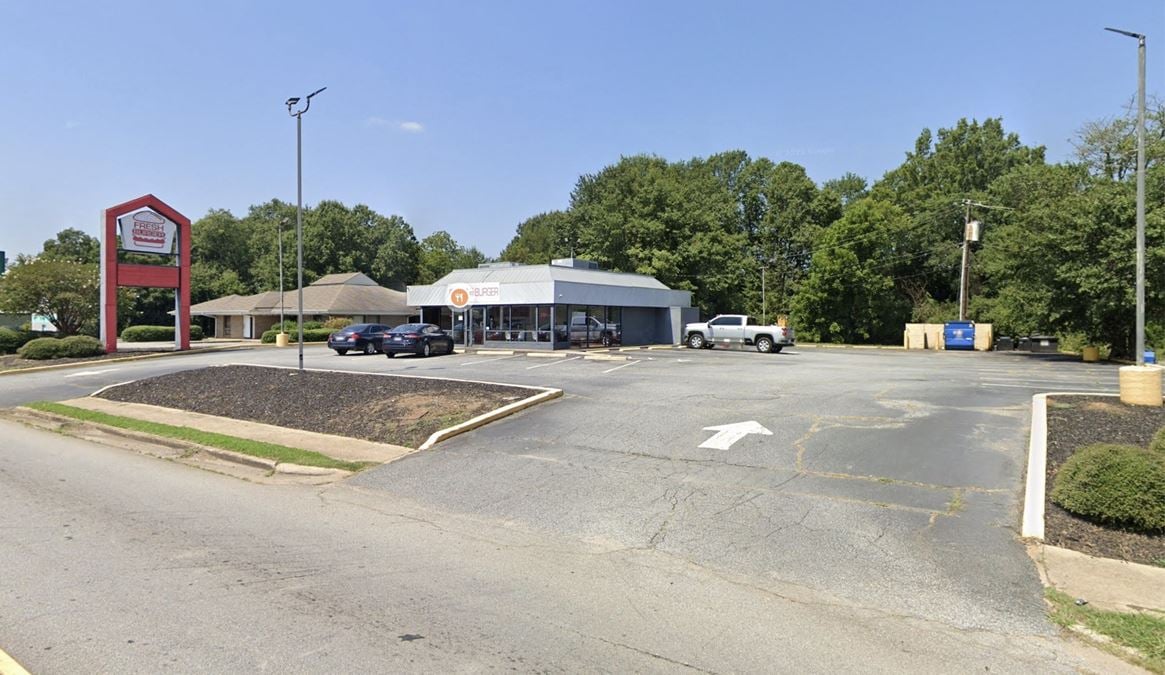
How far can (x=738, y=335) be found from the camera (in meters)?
35.4

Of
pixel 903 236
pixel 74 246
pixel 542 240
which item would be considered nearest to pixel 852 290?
pixel 903 236

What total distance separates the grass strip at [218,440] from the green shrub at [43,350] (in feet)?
53.9

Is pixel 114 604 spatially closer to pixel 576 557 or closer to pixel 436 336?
pixel 576 557

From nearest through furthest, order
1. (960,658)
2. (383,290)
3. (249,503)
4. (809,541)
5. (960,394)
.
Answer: (960,658)
(809,541)
(249,503)
(960,394)
(383,290)

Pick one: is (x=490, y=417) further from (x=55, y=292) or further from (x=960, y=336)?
(x=55, y=292)

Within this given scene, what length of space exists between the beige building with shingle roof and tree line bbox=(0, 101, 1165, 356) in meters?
7.25

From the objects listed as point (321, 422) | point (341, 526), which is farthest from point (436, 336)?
point (341, 526)

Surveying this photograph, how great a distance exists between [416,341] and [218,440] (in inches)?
735

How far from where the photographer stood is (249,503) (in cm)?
835

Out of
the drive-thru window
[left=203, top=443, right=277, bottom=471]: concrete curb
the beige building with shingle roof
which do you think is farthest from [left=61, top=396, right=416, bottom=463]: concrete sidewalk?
the beige building with shingle roof

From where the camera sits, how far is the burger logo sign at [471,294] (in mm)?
34969

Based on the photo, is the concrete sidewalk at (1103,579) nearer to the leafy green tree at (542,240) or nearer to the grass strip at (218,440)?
the grass strip at (218,440)

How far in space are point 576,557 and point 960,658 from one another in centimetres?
312

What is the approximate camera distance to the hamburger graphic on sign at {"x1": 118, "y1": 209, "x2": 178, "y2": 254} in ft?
115
